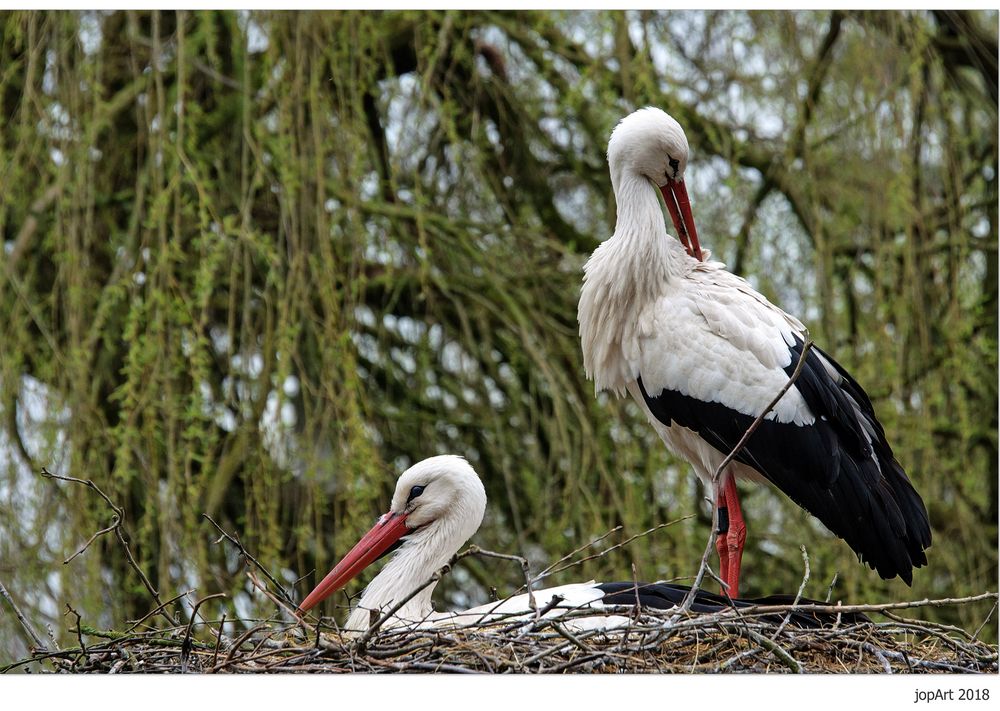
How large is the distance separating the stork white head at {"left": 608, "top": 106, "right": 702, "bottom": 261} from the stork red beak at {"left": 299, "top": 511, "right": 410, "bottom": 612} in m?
0.88

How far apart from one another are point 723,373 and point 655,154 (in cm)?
49

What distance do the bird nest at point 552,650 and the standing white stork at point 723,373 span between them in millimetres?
402

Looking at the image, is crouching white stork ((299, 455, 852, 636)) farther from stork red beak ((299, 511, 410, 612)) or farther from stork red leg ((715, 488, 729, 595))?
stork red leg ((715, 488, 729, 595))

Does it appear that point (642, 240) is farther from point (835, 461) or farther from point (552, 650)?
point (552, 650)

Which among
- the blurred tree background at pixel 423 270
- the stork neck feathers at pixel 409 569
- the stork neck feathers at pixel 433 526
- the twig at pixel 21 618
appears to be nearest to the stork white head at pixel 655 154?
the blurred tree background at pixel 423 270

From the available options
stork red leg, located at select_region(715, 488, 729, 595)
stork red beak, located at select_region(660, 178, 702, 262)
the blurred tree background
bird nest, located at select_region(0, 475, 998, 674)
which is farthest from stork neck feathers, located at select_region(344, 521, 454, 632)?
stork red beak, located at select_region(660, 178, 702, 262)

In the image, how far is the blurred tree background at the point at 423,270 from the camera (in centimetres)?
339

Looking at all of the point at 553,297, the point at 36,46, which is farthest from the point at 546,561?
the point at 36,46

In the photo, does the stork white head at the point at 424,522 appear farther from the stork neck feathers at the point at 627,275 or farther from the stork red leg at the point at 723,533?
the stork red leg at the point at 723,533

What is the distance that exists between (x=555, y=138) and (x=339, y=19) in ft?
2.85

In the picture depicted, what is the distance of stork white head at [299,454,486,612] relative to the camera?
3.29m

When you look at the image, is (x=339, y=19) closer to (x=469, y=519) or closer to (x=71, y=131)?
(x=71, y=131)

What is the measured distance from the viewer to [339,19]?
3.66m

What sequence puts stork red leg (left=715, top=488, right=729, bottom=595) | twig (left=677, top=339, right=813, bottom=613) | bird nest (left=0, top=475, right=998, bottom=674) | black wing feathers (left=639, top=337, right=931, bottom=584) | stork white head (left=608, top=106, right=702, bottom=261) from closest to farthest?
twig (left=677, top=339, right=813, bottom=613) < bird nest (left=0, top=475, right=998, bottom=674) < black wing feathers (left=639, top=337, right=931, bottom=584) < stork white head (left=608, top=106, right=702, bottom=261) < stork red leg (left=715, top=488, right=729, bottom=595)
